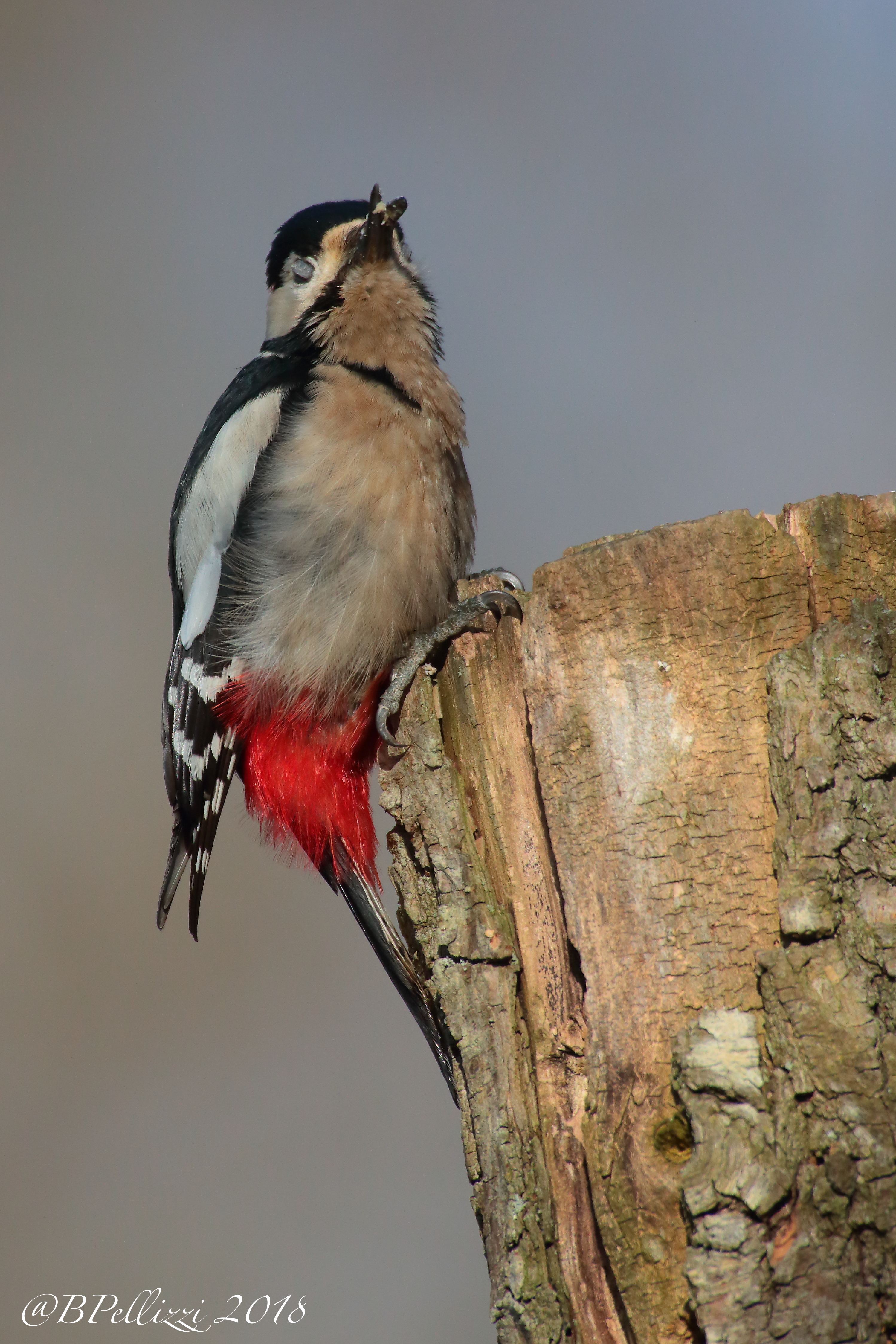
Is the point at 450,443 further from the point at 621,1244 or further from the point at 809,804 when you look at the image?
the point at 621,1244

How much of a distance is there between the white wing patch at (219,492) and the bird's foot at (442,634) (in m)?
0.43

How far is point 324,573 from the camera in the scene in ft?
6.35

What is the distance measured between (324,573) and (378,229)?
796mm

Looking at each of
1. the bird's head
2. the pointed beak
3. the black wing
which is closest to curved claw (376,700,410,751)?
the black wing

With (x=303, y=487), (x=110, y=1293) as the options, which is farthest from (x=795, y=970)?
(x=110, y=1293)

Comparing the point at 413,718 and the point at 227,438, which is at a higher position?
the point at 227,438

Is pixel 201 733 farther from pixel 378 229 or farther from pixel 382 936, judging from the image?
pixel 378 229

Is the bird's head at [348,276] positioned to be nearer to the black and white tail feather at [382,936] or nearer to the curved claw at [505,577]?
the curved claw at [505,577]

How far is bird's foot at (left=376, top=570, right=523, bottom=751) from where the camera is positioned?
5.23 ft

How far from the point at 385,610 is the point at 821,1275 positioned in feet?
4.06

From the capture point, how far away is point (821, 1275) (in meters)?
0.96
